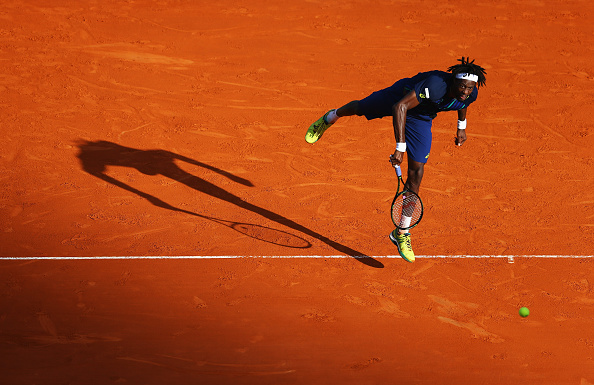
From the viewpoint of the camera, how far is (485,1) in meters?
14.5

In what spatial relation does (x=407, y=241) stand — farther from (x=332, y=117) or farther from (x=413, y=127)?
(x=332, y=117)

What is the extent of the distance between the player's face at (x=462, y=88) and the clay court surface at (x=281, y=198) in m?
1.93

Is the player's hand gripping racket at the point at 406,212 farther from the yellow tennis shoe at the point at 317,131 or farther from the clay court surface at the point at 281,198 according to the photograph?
the yellow tennis shoe at the point at 317,131

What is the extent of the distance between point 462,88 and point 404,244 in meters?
1.83

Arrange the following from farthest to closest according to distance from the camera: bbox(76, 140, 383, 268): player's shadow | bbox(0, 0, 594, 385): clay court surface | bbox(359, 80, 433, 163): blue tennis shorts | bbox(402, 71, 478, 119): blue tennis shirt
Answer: bbox(76, 140, 383, 268): player's shadow
bbox(359, 80, 433, 163): blue tennis shorts
bbox(402, 71, 478, 119): blue tennis shirt
bbox(0, 0, 594, 385): clay court surface

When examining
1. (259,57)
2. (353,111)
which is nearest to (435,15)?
(259,57)

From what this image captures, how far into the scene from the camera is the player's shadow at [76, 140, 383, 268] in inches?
316

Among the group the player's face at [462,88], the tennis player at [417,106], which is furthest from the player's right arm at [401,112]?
the player's face at [462,88]

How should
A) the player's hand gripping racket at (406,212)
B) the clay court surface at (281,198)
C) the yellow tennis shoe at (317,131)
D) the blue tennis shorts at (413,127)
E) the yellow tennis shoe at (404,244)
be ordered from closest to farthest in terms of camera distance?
1. the clay court surface at (281,198)
2. the player's hand gripping racket at (406,212)
3. the blue tennis shorts at (413,127)
4. the yellow tennis shoe at (404,244)
5. the yellow tennis shoe at (317,131)

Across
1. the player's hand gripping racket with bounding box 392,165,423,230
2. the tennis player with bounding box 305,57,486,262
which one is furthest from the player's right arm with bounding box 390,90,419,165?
the player's hand gripping racket with bounding box 392,165,423,230

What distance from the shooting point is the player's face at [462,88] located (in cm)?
649

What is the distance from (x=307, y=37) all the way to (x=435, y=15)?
2.77m

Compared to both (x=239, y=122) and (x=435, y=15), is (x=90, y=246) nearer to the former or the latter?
(x=239, y=122)

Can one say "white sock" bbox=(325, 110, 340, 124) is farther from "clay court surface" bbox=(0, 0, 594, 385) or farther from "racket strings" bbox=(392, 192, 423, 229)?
A: "racket strings" bbox=(392, 192, 423, 229)
